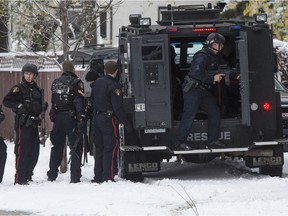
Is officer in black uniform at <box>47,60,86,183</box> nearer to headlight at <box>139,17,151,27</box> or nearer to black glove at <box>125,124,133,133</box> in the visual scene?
black glove at <box>125,124,133,133</box>

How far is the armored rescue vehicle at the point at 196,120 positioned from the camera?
13.3m

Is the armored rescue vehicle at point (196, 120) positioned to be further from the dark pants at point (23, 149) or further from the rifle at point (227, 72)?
the dark pants at point (23, 149)

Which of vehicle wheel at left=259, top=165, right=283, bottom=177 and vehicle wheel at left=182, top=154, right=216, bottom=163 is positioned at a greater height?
vehicle wheel at left=182, top=154, right=216, bottom=163

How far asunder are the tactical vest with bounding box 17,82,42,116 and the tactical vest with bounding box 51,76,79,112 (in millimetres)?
248

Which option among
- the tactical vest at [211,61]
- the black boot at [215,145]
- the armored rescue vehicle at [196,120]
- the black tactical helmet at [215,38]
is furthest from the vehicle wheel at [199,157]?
the black tactical helmet at [215,38]

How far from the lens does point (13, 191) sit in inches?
482

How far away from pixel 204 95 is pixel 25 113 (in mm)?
2621

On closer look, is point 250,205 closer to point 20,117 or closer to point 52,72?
point 20,117

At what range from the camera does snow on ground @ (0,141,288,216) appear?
10094 millimetres

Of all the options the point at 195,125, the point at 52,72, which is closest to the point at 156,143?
the point at 195,125

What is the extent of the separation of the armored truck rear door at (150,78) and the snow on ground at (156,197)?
3.27ft

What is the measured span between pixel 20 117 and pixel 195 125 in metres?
2.57

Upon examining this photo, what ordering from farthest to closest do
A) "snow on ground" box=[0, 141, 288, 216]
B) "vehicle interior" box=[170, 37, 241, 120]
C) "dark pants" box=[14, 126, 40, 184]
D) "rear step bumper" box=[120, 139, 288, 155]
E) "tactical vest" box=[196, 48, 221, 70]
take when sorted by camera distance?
1. "vehicle interior" box=[170, 37, 241, 120]
2. "tactical vest" box=[196, 48, 221, 70]
3. "rear step bumper" box=[120, 139, 288, 155]
4. "dark pants" box=[14, 126, 40, 184]
5. "snow on ground" box=[0, 141, 288, 216]

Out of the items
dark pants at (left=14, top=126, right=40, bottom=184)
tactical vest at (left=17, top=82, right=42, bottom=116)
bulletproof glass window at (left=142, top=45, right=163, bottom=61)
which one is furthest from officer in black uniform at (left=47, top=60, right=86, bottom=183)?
bulletproof glass window at (left=142, top=45, right=163, bottom=61)
